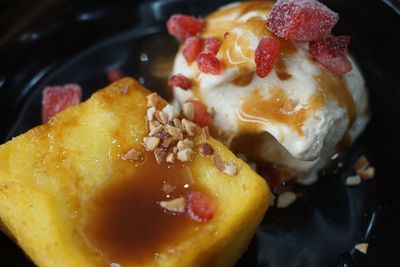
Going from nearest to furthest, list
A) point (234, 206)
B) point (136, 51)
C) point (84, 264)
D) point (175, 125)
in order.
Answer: point (84, 264)
point (234, 206)
point (175, 125)
point (136, 51)

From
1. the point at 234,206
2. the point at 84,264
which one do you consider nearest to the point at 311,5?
the point at 234,206

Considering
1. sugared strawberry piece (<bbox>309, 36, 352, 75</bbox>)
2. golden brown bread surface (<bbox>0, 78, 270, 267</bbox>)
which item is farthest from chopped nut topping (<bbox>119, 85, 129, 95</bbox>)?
sugared strawberry piece (<bbox>309, 36, 352, 75</bbox>)

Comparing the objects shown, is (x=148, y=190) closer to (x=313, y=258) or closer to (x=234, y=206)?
(x=234, y=206)

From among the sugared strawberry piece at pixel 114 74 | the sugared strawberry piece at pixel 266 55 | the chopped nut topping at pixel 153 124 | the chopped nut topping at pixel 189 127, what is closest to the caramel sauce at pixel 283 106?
the sugared strawberry piece at pixel 266 55

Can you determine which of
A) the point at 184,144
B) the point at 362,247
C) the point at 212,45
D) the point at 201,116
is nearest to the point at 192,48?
the point at 212,45

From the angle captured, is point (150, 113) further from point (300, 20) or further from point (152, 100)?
point (300, 20)

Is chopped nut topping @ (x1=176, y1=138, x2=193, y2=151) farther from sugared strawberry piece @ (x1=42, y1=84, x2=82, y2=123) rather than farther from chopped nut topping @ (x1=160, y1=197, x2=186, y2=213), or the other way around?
sugared strawberry piece @ (x1=42, y1=84, x2=82, y2=123)

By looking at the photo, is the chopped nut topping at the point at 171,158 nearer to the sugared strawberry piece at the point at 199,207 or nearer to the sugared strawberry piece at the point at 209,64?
the sugared strawberry piece at the point at 199,207
